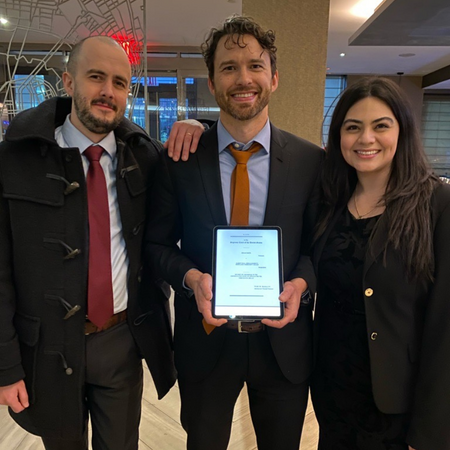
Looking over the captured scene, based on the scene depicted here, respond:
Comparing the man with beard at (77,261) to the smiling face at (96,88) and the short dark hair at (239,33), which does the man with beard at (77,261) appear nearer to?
the smiling face at (96,88)

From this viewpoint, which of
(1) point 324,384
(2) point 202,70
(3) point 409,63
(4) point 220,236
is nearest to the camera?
(4) point 220,236

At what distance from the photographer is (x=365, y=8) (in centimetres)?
509

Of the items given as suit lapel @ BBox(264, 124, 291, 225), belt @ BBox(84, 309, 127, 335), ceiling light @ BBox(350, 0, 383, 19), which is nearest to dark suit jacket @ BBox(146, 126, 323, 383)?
suit lapel @ BBox(264, 124, 291, 225)

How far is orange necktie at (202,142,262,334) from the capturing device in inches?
50.9

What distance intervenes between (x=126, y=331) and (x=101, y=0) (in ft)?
9.80

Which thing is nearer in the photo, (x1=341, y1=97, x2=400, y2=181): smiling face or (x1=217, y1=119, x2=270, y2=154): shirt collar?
(x1=341, y1=97, x2=400, y2=181): smiling face

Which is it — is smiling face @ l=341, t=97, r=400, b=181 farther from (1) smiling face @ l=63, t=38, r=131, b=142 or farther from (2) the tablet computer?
(1) smiling face @ l=63, t=38, r=131, b=142

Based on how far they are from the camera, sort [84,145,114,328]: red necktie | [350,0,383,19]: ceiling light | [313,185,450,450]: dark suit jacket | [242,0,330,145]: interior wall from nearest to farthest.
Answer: [313,185,450,450]: dark suit jacket, [84,145,114,328]: red necktie, [242,0,330,145]: interior wall, [350,0,383,19]: ceiling light

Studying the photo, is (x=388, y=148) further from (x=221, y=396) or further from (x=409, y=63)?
(x=409, y=63)

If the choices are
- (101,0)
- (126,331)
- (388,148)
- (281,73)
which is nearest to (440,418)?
(388,148)

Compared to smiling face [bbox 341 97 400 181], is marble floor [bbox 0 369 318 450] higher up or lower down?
lower down

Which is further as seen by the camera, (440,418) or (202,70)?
(202,70)

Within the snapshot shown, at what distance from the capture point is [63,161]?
49.5 inches

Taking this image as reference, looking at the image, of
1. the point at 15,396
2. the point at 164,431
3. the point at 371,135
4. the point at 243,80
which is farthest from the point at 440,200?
the point at 164,431
